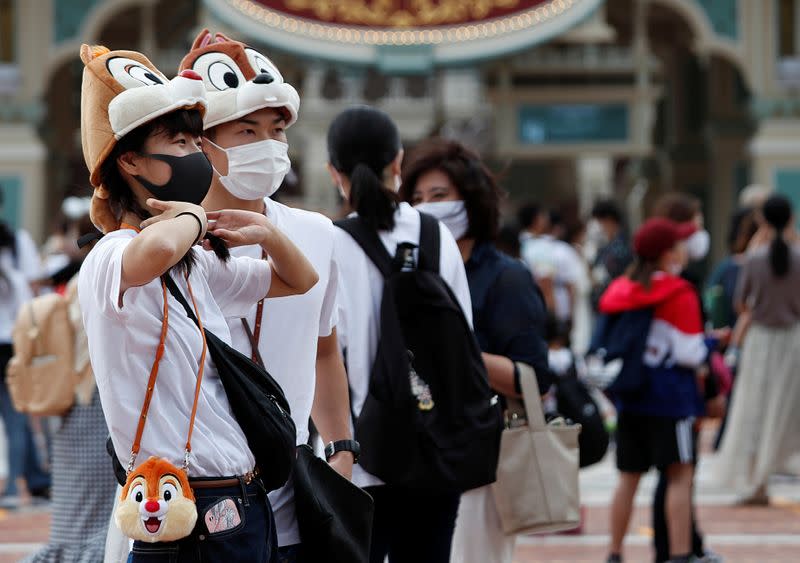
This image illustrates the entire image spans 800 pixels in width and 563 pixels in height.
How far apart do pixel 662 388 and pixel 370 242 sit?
2955 millimetres

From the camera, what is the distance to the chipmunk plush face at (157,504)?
3061mm

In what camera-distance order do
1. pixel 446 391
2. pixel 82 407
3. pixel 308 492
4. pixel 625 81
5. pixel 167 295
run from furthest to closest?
1. pixel 625 81
2. pixel 82 407
3. pixel 446 391
4. pixel 308 492
5. pixel 167 295

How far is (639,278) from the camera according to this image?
728 cm

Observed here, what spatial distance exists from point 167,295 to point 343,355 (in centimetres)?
148

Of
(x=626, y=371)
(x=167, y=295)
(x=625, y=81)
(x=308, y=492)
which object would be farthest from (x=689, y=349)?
(x=625, y=81)

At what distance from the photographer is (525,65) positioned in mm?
20500

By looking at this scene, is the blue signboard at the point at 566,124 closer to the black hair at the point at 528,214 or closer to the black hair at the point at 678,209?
the black hair at the point at 528,214

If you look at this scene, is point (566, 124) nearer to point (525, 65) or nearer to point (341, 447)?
point (525, 65)

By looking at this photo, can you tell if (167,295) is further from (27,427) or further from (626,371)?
(27,427)

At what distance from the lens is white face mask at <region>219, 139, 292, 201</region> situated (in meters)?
3.78

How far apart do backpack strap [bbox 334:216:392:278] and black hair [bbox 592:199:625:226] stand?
7903 millimetres

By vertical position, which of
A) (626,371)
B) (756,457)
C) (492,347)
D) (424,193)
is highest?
(424,193)

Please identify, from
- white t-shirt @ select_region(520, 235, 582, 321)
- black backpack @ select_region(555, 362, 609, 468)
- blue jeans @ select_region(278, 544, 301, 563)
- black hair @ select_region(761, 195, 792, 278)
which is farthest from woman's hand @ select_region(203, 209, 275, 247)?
white t-shirt @ select_region(520, 235, 582, 321)

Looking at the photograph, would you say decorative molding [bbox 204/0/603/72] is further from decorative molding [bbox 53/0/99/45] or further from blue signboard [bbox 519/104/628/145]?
blue signboard [bbox 519/104/628/145]
